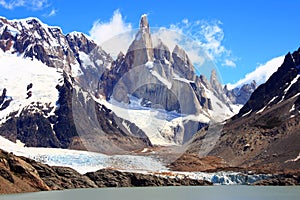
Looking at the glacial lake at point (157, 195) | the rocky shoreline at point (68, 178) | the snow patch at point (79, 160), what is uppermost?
the snow patch at point (79, 160)

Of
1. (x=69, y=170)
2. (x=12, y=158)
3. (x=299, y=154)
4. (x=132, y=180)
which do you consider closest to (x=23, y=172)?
(x=12, y=158)

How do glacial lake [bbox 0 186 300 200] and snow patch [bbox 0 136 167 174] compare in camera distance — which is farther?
snow patch [bbox 0 136 167 174]

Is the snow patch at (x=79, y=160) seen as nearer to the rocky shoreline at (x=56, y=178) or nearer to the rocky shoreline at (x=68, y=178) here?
the rocky shoreline at (x=56, y=178)

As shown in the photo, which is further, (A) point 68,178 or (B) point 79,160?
(B) point 79,160

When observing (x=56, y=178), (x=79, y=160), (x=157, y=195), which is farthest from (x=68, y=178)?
(x=157, y=195)

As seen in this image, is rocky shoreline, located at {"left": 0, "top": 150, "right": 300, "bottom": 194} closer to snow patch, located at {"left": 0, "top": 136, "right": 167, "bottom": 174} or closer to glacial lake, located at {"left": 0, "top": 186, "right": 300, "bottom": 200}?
glacial lake, located at {"left": 0, "top": 186, "right": 300, "bottom": 200}

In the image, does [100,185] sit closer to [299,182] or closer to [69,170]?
[69,170]

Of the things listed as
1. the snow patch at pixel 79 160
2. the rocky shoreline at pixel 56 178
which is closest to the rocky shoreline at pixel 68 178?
the rocky shoreline at pixel 56 178

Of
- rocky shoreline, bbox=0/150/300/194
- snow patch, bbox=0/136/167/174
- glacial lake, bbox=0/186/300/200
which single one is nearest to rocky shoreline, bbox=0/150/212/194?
→ rocky shoreline, bbox=0/150/300/194

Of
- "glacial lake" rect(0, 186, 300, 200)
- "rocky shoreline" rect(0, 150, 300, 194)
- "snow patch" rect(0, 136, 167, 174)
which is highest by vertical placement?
"snow patch" rect(0, 136, 167, 174)

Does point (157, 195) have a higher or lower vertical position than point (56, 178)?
lower

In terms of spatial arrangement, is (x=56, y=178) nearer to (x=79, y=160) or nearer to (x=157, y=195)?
(x=79, y=160)
